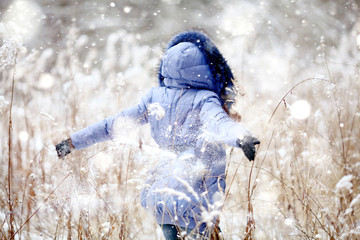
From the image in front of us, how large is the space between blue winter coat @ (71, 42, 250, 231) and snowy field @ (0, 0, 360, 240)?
0.09m

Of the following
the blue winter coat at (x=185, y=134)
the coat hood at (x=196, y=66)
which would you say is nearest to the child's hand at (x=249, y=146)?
the blue winter coat at (x=185, y=134)

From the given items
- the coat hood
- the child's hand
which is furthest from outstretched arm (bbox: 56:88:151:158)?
the child's hand

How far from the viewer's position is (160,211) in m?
1.32

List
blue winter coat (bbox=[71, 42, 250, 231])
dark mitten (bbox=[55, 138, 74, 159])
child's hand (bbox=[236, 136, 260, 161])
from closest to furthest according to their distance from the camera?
1. child's hand (bbox=[236, 136, 260, 161])
2. blue winter coat (bbox=[71, 42, 250, 231])
3. dark mitten (bbox=[55, 138, 74, 159])

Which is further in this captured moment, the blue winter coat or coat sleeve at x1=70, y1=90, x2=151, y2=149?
coat sleeve at x1=70, y1=90, x2=151, y2=149

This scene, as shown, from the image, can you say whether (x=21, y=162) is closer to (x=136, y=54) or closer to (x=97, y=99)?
(x=97, y=99)

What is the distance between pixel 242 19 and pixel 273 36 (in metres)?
0.99

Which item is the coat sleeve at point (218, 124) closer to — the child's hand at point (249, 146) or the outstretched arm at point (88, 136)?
the child's hand at point (249, 146)

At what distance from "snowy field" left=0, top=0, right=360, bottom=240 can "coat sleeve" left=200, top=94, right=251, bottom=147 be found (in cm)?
12

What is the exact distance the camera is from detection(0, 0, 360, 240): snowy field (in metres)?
1.33

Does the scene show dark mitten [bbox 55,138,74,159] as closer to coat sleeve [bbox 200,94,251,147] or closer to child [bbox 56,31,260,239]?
child [bbox 56,31,260,239]

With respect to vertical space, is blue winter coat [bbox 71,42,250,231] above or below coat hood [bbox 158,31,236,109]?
below

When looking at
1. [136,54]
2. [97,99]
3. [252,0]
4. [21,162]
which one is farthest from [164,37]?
[21,162]

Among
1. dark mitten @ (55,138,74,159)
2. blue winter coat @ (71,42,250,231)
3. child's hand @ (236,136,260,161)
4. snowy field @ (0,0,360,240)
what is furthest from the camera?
dark mitten @ (55,138,74,159)
